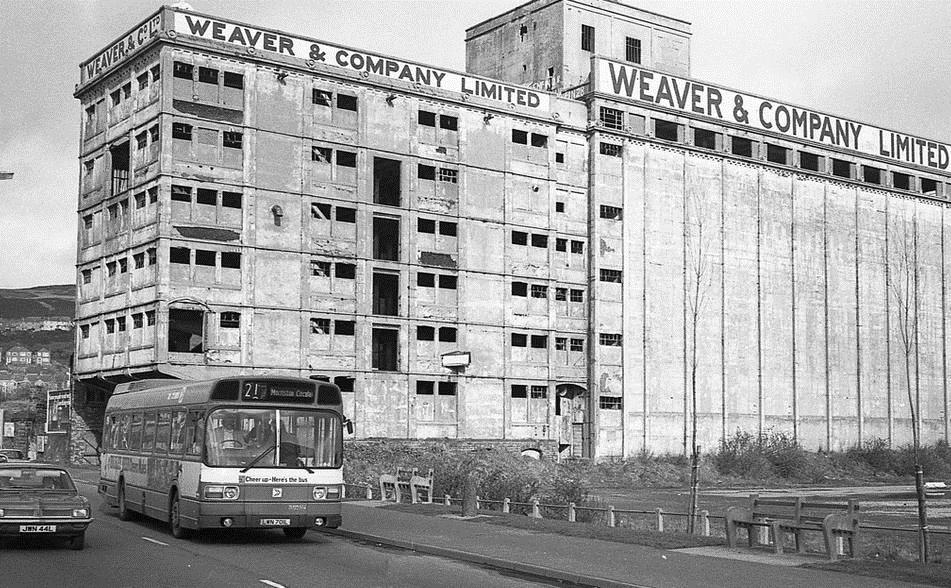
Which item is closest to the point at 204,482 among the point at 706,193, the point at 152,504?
the point at 152,504

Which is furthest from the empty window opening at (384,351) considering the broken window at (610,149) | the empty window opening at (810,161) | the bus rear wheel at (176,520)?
the bus rear wheel at (176,520)

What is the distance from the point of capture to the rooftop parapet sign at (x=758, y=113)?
73.6m

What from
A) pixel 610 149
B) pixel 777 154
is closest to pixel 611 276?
pixel 610 149

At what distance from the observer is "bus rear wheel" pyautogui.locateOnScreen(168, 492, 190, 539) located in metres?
23.1

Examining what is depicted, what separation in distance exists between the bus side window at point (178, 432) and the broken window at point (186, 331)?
35295 millimetres

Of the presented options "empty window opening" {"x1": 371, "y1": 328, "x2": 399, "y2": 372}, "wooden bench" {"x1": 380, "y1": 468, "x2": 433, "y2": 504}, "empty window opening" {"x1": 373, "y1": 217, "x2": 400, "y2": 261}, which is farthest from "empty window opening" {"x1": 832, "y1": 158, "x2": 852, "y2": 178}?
"wooden bench" {"x1": 380, "y1": 468, "x2": 433, "y2": 504}

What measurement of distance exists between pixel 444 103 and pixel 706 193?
20.8 metres

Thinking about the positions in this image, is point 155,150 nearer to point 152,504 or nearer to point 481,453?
point 481,453

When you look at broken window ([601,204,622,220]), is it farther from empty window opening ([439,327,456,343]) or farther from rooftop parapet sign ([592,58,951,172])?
empty window opening ([439,327,456,343])

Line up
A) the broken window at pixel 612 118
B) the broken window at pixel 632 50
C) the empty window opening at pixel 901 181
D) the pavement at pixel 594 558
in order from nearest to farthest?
the pavement at pixel 594 558, the broken window at pixel 612 118, the broken window at pixel 632 50, the empty window opening at pixel 901 181

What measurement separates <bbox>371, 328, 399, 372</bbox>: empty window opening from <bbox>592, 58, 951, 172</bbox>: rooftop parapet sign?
70.6 ft

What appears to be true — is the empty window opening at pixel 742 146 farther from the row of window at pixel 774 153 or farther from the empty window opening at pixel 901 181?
the empty window opening at pixel 901 181

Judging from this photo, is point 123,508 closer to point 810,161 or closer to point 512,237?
point 512,237

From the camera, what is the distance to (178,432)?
2362 centimetres
